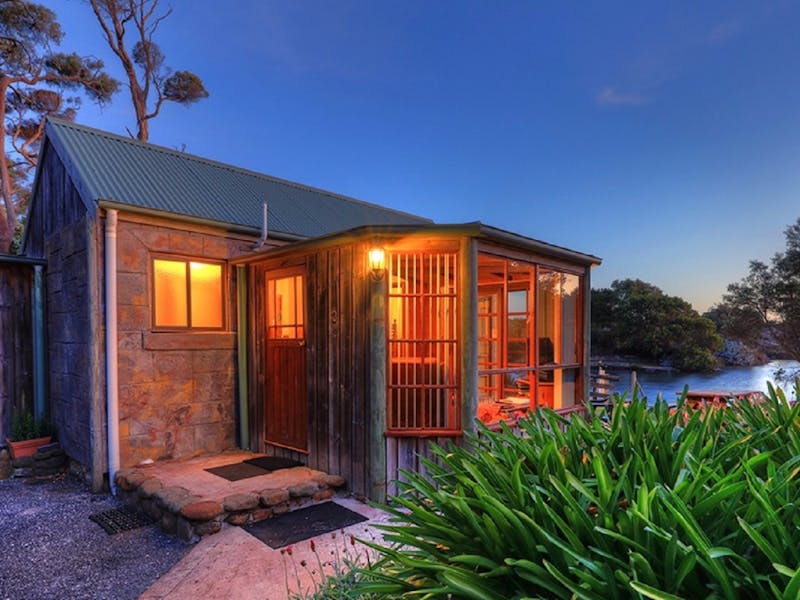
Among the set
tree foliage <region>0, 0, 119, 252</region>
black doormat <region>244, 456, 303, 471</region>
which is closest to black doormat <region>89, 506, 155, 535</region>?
black doormat <region>244, 456, 303, 471</region>

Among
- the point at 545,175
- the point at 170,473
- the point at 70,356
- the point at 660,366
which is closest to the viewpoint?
the point at 170,473

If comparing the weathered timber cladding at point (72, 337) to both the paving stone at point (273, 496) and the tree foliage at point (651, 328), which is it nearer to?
the paving stone at point (273, 496)

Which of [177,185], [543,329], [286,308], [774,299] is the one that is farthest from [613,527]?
[774,299]

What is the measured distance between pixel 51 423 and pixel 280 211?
4.38m

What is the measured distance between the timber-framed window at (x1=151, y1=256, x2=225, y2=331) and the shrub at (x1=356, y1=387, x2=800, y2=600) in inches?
182

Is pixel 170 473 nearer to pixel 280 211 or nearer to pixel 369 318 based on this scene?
pixel 369 318

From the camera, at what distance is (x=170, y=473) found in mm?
4773

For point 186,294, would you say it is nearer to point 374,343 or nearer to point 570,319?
point 374,343

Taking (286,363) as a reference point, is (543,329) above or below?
above

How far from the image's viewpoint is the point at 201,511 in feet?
12.2

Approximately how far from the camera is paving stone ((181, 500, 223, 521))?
3689 millimetres

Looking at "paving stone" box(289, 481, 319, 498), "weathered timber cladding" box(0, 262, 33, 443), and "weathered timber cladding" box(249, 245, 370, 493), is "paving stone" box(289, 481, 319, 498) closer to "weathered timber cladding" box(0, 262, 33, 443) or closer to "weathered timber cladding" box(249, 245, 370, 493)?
"weathered timber cladding" box(249, 245, 370, 493)

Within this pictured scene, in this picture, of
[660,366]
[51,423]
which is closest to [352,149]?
[51,423]

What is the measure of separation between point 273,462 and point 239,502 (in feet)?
4.33
